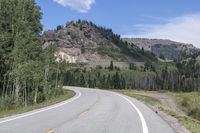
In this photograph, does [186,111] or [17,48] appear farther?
[186,111]

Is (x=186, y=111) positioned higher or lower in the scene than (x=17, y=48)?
lower

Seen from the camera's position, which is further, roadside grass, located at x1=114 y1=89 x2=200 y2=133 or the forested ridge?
the forested ridge

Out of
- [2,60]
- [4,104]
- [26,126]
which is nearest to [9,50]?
[2,60]

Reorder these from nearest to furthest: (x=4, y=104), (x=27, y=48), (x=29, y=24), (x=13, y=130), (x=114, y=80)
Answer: (x=13, y=130)
(x=4, y=104)
(x=27, y=48)
(x=29, y=24)
(x=114, y=80)

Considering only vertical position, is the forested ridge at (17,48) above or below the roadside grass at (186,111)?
above

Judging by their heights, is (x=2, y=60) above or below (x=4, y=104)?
above

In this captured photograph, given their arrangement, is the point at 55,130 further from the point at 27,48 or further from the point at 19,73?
the point at 27,48

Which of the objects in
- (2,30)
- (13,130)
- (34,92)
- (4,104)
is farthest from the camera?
(34,92)

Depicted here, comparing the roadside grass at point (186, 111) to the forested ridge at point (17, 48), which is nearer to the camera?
the roadside grass at point (186, 111)

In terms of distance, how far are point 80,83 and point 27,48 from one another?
131 meters

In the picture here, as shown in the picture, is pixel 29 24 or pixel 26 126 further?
pixel 29 24

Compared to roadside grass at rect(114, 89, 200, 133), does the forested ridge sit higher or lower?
higher

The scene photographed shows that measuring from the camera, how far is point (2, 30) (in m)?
44.6

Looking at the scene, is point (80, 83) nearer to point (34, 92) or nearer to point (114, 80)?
point (114, 80)
